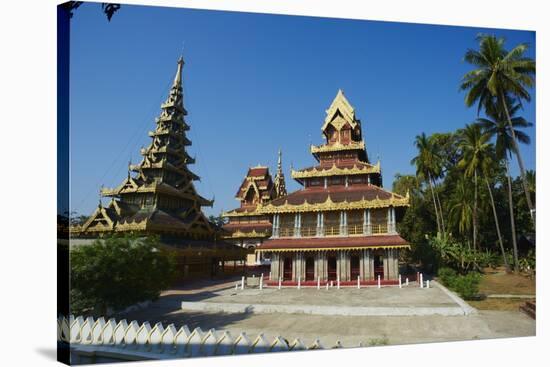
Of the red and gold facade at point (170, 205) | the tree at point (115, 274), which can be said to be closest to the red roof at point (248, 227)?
the red and gold facade at point (170, 205)

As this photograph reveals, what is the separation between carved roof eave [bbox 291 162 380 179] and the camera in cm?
2319

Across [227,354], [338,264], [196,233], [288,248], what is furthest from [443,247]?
[227,354]

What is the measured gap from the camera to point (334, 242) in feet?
70.0

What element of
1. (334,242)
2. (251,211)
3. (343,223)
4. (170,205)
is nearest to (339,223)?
(343,223)

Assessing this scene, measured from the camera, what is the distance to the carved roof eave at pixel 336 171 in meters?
23.2

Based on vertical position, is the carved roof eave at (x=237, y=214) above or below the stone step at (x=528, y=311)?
above

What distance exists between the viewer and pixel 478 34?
13.4 meters

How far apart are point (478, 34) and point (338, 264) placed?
497 inches

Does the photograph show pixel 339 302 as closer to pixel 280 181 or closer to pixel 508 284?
pixel 508 284

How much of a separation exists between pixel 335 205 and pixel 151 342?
46.6 ft

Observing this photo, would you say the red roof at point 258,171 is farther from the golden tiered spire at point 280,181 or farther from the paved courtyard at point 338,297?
the paved courtyard at point 338,297

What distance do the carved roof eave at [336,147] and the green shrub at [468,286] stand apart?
36.1 ft

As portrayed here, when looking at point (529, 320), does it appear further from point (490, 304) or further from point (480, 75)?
point (480, 75)

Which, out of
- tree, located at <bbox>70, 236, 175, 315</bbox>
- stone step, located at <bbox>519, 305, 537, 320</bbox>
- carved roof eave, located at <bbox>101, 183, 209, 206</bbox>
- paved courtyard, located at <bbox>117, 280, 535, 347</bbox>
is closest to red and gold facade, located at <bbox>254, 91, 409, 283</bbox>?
carved roof eave, located at <bbox>101, 183, 209, 206</bbox>
